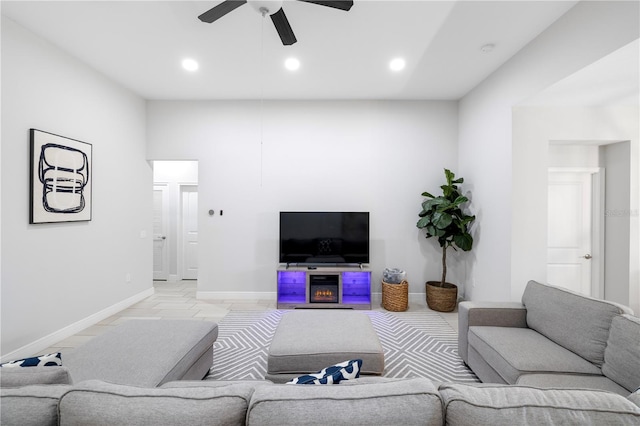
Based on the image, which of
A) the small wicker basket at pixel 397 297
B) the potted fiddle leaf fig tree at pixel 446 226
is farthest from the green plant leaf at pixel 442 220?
the small wicker basket at pixel 397 297

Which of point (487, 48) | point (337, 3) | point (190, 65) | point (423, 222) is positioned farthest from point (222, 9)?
point (423, 222)

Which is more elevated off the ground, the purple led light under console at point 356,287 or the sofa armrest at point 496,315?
the sofa armrest at point 496,315

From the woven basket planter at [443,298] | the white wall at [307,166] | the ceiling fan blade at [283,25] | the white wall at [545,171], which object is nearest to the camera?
the ceiling fan blade at [283,25]

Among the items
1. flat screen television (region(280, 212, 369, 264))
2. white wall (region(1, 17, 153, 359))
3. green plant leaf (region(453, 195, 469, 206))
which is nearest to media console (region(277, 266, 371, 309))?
flat screen television (region(280, 212, 369, 264))

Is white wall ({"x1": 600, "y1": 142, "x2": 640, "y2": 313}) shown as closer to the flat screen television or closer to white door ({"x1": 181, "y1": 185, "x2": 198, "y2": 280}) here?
the flat screen television

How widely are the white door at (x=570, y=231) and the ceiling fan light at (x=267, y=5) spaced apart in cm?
368

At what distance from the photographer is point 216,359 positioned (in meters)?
2.71

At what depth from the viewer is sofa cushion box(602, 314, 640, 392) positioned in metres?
1.59

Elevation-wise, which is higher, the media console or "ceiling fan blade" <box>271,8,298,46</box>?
"ceiling fan blade" <box>271,8,298,46</box>

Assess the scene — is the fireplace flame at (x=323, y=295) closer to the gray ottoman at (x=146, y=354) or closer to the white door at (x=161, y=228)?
the gray ottoman at (x=146, y=354)

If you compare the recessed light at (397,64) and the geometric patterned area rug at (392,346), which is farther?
the recessed light at (397,64)

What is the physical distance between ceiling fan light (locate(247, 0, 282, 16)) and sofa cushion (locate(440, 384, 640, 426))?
2390mm

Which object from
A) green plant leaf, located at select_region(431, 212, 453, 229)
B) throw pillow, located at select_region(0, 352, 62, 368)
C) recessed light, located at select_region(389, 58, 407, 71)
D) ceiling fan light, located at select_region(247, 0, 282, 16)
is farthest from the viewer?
green plant leaf, located at select_region(431, 212, 453, 229)

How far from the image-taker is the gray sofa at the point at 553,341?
5.46 ft
